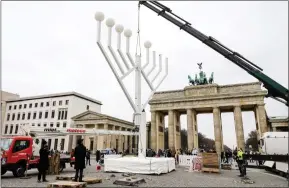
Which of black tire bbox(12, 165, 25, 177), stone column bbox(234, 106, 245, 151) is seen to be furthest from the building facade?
black tire bbox(12, 165, 25, 177)

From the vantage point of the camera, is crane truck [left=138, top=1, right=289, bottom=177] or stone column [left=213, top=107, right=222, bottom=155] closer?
crane truck [left=138, top=1, right=289, bottom=177]

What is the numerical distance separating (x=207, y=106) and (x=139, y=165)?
30.1 meters

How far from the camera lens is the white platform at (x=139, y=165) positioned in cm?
1263

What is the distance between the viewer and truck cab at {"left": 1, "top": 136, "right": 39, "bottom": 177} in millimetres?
11445

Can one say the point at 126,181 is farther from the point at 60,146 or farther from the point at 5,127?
the point at 5,127

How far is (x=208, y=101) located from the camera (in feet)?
133

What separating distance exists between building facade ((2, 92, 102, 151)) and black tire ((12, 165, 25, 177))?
146ft

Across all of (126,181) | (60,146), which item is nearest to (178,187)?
(126,181)

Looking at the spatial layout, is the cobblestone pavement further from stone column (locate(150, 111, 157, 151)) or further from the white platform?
stone column (locate(150, 111, 157, 151))

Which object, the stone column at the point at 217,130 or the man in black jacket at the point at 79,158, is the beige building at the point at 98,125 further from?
the man in black jacket at the point at 79,158

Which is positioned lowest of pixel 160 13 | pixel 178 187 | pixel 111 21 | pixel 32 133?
pixel 178 187

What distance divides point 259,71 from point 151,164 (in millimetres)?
9675

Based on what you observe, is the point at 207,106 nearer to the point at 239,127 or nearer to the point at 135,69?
the point at 239,127

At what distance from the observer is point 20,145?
1226 cm
